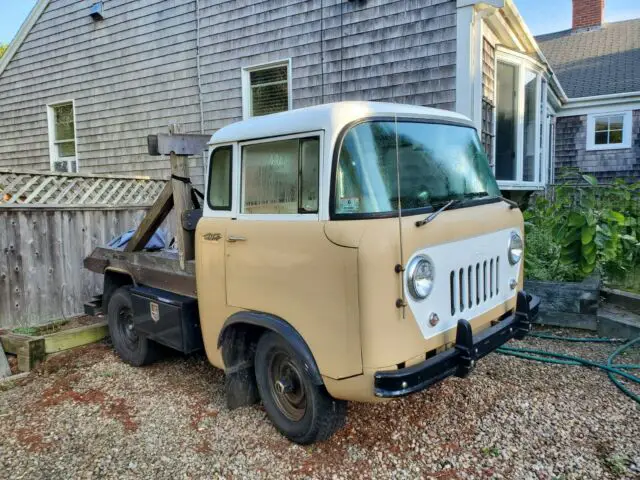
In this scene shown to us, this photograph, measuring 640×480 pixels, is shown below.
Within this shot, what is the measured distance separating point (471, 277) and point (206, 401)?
2208mm

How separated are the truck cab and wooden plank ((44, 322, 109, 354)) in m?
2.10

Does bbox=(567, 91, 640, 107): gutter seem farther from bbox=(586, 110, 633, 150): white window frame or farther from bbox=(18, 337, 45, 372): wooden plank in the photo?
bbox=(18, 337, 45, 372): wooden plank

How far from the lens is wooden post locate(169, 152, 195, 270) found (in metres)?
3.72

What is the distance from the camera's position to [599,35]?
17234 millimetres

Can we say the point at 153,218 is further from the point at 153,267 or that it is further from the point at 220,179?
the point at 220,179

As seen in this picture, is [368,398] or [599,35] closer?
[368,398]

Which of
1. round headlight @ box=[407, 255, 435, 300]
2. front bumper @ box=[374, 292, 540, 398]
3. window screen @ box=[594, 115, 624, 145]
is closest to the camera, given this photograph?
front bumper @ box=[374, 292, 540, 398]

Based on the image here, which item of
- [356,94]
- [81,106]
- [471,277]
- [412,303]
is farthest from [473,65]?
[81,106]

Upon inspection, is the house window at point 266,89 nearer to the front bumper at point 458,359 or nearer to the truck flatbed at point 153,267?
the truck flatbed at point 153,267

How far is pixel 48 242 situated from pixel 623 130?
13524 mm

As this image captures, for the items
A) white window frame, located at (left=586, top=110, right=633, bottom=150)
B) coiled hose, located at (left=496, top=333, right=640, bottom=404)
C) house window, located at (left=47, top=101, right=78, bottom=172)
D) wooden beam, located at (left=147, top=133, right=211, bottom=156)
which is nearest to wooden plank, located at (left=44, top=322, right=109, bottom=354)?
wooden beam, located at (left=147, top=133, right=211, bottom=156)

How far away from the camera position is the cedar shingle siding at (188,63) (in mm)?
7246

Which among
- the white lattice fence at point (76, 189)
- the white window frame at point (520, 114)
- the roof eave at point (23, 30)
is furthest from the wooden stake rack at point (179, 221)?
the roof eave at point (23, 30)

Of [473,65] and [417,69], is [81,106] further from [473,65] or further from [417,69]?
[473,65]
